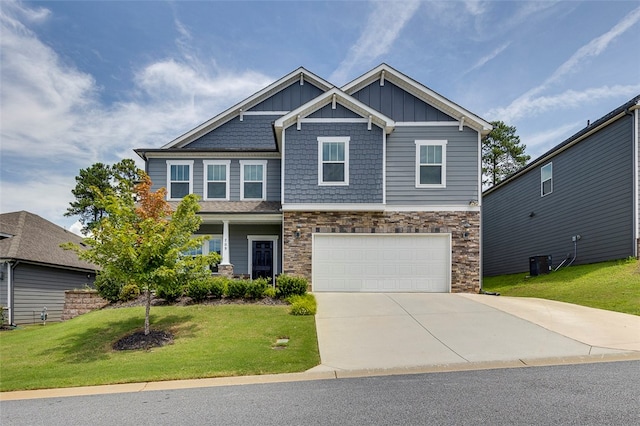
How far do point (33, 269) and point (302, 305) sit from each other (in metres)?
13.9

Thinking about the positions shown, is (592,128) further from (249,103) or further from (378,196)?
(249,103)

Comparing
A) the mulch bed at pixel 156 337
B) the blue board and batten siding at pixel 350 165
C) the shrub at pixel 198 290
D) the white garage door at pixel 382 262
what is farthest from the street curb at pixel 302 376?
the blue board and batten siding at pixel 350 165

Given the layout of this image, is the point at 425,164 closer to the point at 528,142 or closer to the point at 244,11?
the point at 244,11

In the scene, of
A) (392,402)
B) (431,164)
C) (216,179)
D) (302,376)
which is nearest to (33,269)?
(216,179)

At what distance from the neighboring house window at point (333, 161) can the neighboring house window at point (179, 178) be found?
5759 millimetres

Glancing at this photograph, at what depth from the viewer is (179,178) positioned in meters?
17.4

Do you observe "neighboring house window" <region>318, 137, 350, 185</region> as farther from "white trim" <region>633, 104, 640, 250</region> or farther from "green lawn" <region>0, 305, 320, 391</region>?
"white trim" <region>633, 104, 640, 250</region>

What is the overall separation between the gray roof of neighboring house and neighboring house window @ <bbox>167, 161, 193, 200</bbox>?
19.2 feet

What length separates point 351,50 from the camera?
16.7 m

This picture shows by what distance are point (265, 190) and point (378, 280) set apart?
5.92 m

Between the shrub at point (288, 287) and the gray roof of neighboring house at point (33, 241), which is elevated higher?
the gray roof of neighboring house at point (33, 241)

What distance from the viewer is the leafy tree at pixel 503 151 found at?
38.2 metres

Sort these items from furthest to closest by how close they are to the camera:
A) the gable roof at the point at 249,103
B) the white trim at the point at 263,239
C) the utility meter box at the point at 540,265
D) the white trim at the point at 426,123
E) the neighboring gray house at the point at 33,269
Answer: the gable roof at the point at 249,103 → the utility meter box at the point at 540,265 → the neighboring gray house at the point at 33,269 → the white trim at the point at 263,239 → the white trim at the point at 426,123

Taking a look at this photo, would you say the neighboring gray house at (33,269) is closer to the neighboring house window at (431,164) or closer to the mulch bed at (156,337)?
the mulch bed at (156,337)
